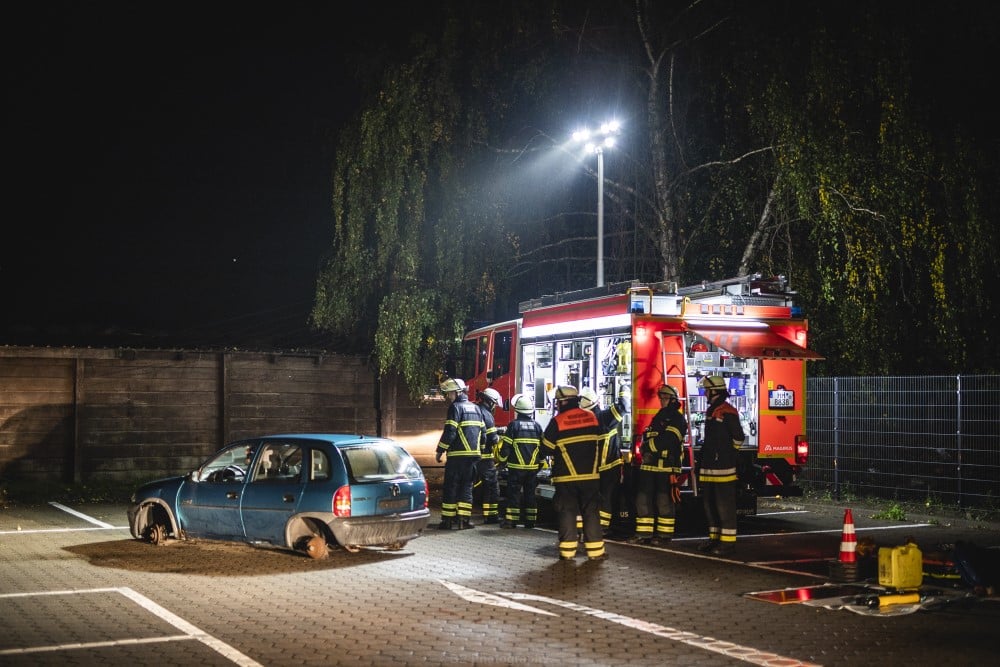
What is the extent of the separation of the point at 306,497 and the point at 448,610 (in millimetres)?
2911

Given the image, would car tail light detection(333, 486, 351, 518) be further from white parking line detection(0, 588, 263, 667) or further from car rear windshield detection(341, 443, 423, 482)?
white parking line detection(0, 588, 263, 667)

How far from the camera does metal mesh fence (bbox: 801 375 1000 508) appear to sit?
1470 cm

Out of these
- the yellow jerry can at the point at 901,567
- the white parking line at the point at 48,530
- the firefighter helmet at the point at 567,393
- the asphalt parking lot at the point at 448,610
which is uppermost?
the firefighter helmet at the point at 567,393

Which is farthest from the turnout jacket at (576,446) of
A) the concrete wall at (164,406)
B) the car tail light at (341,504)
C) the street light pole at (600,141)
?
the concrete wall at (164,406)

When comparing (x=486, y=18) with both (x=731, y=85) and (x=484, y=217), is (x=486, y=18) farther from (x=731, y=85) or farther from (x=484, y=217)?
(x=731, y=85)

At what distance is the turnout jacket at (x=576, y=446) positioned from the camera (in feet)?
36.1

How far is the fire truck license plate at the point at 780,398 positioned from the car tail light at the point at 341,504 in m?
6.18

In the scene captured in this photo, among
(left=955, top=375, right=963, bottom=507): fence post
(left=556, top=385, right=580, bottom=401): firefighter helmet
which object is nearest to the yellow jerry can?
(left=556, top=385, right=580, bottom=401): firefighter helmet

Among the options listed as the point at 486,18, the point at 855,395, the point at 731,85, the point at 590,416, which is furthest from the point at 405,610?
the point at 486,18

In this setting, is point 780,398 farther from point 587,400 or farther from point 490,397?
point 490,397

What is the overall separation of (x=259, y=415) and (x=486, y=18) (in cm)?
900

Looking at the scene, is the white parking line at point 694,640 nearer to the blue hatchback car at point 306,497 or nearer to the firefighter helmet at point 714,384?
the blue hatchback car at point 306,497

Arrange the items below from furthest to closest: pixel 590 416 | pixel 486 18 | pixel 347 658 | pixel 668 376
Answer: pixel 486 18 → pixel 668 376 → pixel 590 416 → pixel 347 658

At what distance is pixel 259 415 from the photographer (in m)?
20.7
